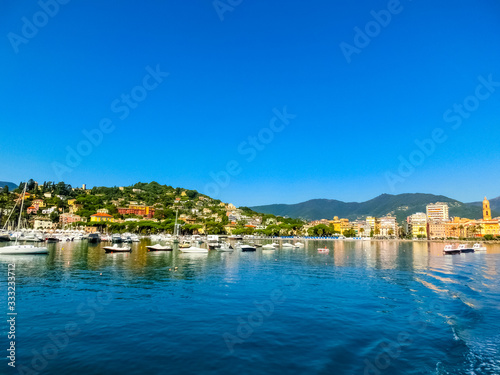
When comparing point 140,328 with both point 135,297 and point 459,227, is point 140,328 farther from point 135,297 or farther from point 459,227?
point 459,227

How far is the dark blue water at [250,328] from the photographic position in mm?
10820

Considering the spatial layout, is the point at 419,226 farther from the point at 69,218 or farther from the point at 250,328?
the point at 250,328

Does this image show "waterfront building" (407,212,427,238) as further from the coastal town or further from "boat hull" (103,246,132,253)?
"boat hull" (103,246,132,253)

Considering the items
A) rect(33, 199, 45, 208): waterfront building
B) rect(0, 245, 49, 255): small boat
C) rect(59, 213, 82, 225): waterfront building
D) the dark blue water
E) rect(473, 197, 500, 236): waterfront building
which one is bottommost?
the dark blue water

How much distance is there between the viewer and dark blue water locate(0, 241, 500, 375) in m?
10.8

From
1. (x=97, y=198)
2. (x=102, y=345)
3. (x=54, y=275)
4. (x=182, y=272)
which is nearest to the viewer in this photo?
(x=102, y=345)

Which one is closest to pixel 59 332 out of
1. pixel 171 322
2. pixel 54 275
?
pixel 171 322

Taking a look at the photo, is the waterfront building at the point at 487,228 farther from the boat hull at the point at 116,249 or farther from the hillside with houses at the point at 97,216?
the boat hull at the point at 116,249

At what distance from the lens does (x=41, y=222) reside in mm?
142500

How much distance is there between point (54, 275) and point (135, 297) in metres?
12.6

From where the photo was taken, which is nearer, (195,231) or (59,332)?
(59,332)

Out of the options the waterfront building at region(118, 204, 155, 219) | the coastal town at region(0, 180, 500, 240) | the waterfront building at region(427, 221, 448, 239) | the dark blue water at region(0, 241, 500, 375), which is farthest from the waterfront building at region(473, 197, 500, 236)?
the waterfront building at region(118, 204, 155, 219)

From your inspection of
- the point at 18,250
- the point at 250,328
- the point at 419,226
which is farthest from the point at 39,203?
the point at 419,226

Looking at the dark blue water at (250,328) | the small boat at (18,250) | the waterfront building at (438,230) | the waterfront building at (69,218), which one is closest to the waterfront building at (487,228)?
the waterfront building at (438,230)
